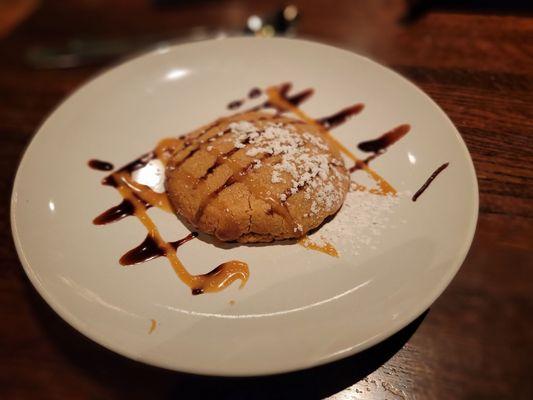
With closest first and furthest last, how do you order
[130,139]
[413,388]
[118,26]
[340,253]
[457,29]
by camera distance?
[413,388]
[340,253]
[130,139]
[457,29]
[118,26]

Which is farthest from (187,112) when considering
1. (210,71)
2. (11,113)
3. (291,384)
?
(291,384)

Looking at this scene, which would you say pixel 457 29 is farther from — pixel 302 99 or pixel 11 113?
pixel 11 113

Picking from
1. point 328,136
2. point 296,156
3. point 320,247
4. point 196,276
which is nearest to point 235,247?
point 196,276

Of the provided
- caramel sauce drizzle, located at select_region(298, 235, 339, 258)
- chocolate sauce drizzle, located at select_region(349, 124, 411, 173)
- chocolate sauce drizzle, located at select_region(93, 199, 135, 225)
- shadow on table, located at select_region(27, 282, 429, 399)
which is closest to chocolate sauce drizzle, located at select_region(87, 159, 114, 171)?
chocolate sauce drizzle, located at select_region(93, 199, 135, 225)

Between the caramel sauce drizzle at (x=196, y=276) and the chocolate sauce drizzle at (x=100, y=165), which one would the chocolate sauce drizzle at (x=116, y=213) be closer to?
the caramel sauce drizzle at (x=196, y=276)

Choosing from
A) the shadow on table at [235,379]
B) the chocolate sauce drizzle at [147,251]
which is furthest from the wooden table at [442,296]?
the chocolate sauce drizzle at [147,251]

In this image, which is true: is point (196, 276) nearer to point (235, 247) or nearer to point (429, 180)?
point (235, 247)
